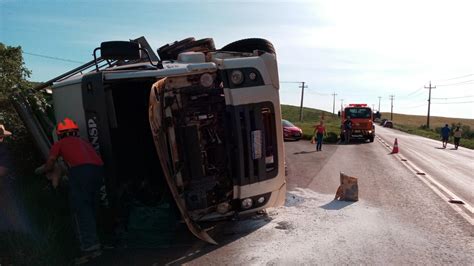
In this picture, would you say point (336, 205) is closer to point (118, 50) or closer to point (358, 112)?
point (118, 50)

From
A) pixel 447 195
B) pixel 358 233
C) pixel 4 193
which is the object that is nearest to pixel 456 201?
pixel 447 195

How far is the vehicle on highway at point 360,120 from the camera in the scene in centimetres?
2989

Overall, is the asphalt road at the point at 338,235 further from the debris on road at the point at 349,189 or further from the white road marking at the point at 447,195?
the debris on road at the point at 349,189

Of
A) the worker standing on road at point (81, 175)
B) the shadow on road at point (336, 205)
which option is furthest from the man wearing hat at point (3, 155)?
the shadow on road at point (336, 205)

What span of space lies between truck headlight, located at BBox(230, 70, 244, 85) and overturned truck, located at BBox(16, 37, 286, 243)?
1 centimetres

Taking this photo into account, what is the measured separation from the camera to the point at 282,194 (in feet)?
20.1

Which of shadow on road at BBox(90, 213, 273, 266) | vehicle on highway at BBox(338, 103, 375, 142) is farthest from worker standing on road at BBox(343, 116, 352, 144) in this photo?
shadow on road at BBox(90, 213, 273, 266)

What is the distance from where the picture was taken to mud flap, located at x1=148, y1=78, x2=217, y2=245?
5.02 metres

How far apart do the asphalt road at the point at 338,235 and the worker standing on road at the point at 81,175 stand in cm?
36

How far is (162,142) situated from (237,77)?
3.99 feet

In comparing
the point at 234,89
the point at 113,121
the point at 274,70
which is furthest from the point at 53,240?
the point at 274,70

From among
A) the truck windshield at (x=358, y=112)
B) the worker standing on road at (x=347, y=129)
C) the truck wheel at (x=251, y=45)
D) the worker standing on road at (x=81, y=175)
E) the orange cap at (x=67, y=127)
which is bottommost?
the worker standing on road at (x=347, y=129)

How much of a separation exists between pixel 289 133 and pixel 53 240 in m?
23.2

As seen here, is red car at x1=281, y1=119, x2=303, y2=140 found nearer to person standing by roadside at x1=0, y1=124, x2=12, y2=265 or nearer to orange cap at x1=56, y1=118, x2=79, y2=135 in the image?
person standing by roadside at x1=0, y1=124, x2=12, y2=265
